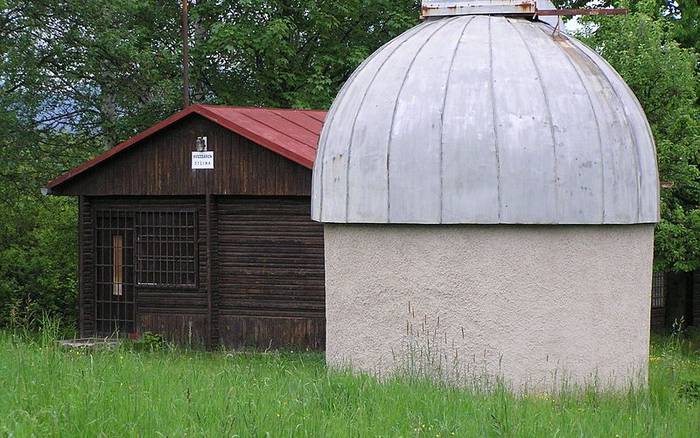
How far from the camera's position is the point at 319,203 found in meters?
10.5

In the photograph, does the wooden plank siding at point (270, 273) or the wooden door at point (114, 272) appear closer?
the wooden plank siding at point (270, 273)

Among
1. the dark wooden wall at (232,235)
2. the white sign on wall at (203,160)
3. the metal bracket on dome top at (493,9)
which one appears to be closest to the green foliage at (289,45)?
the dark wooden wall at (232,235)

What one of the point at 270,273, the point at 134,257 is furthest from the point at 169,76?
the point at 270,273

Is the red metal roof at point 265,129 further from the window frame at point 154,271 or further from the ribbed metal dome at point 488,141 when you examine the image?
the ribbed metal dome at point 488,141

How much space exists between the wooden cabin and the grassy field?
6596 mm

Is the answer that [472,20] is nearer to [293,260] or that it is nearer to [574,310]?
[574,310]

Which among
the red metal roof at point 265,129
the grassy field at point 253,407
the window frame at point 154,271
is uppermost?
the red metal roof at point 265,129

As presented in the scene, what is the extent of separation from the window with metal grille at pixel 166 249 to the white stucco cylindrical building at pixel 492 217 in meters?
6.00

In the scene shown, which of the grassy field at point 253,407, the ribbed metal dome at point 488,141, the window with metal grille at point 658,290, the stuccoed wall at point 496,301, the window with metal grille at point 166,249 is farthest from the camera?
the window with metal grille at point 658,290

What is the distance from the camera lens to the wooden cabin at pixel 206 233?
49.4 feet

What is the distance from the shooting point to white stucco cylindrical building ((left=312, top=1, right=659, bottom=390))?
9.49 metres

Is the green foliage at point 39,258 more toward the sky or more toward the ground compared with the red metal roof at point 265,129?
more toward the ground

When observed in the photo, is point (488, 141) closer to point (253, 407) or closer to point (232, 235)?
point (253, 407)

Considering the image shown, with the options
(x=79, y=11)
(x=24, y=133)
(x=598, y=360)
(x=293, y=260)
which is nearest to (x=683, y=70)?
(x=293, y=260)
